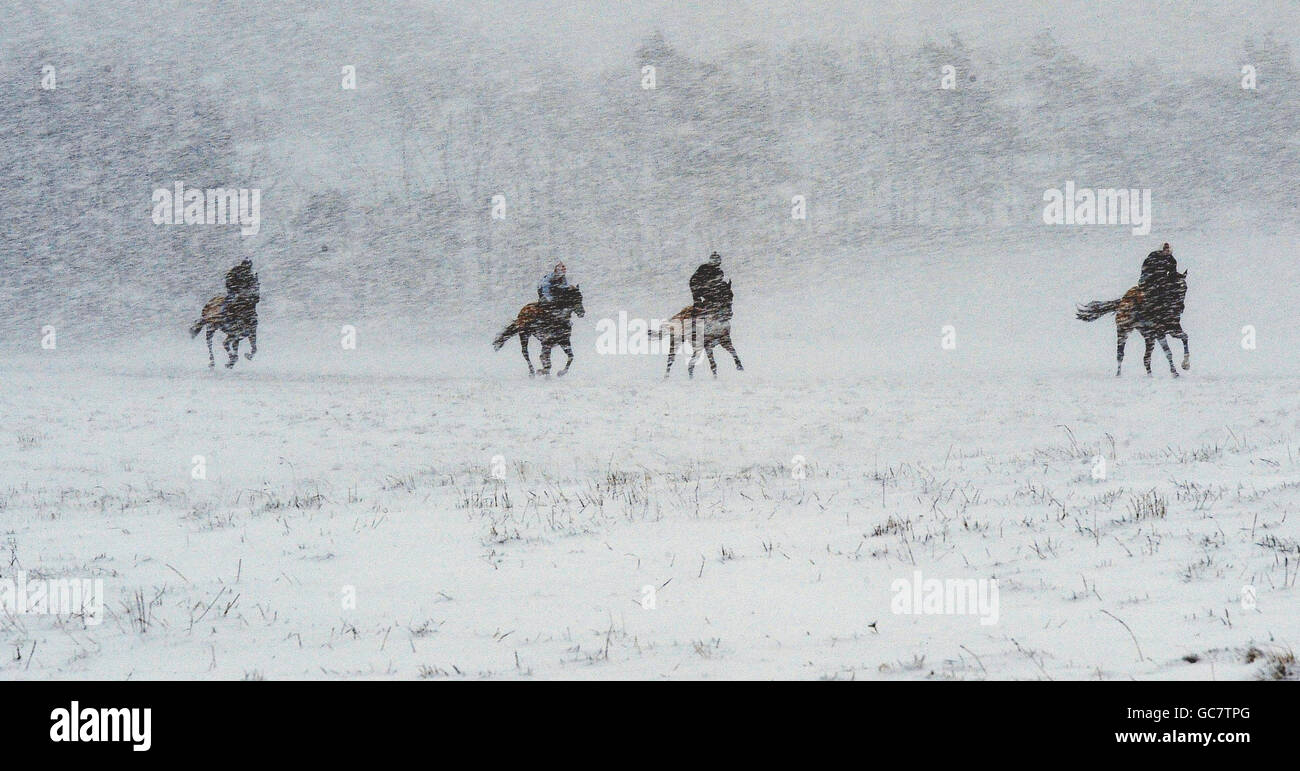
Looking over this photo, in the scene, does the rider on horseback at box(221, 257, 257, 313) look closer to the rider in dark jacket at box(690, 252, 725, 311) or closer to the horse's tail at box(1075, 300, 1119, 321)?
the rider in dark jacket at box(690, 252, 725, 311)

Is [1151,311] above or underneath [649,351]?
above

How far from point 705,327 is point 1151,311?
8699mm

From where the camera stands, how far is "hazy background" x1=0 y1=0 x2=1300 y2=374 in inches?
1724

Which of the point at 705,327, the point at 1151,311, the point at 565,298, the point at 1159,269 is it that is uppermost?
the point at 1159,269

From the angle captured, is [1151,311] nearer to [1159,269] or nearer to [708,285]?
[1159,269]

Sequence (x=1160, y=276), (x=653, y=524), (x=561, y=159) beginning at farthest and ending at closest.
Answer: (x=561, y=159) → (x=1160, y=276) → (x=653, y=524)

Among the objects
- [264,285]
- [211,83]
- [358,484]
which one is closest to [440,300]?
[264,285]

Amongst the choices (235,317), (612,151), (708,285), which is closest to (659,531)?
(708,285)

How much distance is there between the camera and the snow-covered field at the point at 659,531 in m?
4.69

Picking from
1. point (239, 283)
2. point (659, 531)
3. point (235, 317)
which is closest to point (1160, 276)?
point (659, 531)

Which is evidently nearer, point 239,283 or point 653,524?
point 653,524

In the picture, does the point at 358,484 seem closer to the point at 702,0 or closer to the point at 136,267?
the point at 136,267

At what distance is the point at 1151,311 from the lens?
17.9 meters

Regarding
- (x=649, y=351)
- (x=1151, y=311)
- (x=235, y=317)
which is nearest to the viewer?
(x=1151, y=311)
